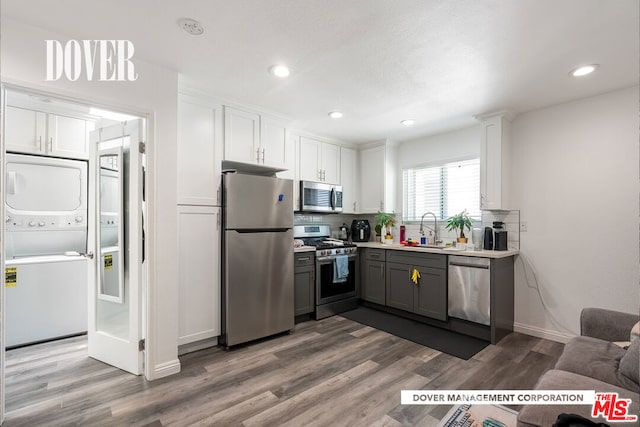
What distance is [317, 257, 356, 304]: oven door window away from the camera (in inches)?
153

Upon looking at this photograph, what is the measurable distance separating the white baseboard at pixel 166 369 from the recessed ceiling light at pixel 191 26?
8.28ft

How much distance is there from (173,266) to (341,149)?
3132mm

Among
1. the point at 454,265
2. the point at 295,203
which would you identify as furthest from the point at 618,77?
the point at 295,203

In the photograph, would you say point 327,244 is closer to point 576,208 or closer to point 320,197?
→ point 320,197

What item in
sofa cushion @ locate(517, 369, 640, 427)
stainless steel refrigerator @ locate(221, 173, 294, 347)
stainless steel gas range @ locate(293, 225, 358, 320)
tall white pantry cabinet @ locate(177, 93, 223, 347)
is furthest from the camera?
stainless steel gas range @ locate(293, 225, 358, 320)

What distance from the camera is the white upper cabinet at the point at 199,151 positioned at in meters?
2.80

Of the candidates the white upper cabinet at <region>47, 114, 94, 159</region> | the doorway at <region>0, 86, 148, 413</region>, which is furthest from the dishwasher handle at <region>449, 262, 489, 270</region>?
the white upper cabinet at <region>47, 114, 94, 159</region>

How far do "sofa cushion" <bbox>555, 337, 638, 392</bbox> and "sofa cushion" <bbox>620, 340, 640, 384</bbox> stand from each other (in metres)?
0.02

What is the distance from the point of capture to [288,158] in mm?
3883

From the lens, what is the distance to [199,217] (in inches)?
113

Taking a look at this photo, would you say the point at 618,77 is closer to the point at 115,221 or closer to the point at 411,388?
the point at 411,388

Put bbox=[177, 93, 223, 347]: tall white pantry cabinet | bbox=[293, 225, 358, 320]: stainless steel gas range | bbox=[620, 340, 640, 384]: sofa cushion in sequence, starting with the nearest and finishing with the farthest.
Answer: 1. bbox=[620, 340, 640, 384]: sofa cushion
2. bbox=[177, 93, 223, 347]: tall white pantry cabinet
3. bbox=[293, 225, 358, 320]: stainless steel gas range

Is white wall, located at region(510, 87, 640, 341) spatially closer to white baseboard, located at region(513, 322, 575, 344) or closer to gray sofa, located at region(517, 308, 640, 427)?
white baseboard, located at region(513, 322, 575, 344)

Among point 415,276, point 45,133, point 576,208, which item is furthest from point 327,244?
point 45,133
